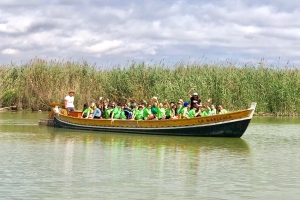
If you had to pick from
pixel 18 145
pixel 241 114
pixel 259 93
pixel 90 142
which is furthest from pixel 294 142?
pixel 259 93

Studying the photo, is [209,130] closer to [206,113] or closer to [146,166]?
[206,113]

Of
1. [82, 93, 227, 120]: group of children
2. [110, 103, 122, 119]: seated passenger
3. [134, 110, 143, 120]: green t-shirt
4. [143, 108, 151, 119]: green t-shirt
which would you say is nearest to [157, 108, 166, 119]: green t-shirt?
[82, 93, 227, 120]: group of children

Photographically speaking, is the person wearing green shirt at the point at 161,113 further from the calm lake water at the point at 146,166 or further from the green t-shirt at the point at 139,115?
the calm lake water at the point at 146,166

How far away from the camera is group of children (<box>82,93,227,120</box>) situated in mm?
22297

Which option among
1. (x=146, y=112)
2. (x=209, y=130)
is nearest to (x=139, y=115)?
(x=146, y=112)

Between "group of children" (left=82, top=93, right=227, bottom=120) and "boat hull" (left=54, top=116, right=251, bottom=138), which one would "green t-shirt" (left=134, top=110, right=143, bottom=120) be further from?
"boat hull" (left=54, top=116, right=251, bottom=138)

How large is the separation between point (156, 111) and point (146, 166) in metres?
8.75

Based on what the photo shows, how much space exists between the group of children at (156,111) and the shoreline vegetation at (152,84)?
22.8 feet

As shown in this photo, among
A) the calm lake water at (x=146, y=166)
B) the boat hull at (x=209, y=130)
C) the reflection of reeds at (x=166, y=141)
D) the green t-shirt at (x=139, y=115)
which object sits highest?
the green t-shirt at (x=139, y=115)

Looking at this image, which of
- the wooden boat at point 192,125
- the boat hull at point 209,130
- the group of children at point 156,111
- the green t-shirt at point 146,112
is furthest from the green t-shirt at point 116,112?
the boat hull at point 209,130

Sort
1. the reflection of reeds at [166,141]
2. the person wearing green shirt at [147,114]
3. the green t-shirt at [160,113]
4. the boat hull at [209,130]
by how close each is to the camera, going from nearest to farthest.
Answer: the reflection of reeds at [166,141] < the boat hull at [209,130] < the green t-shirt at [160,113] < the person wearing green shirt at [147,114]

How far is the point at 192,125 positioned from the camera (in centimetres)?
2142

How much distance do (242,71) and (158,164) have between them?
63.3ft

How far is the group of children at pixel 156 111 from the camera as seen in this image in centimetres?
2230
